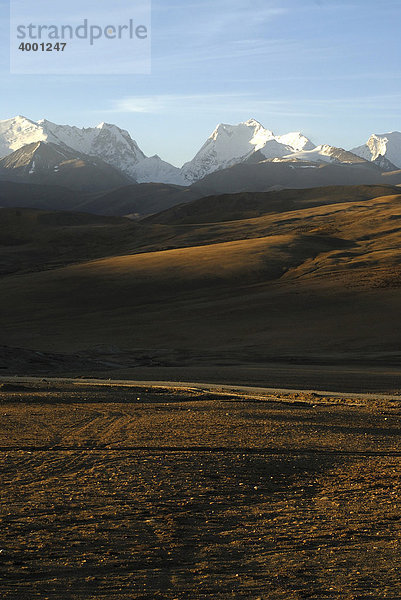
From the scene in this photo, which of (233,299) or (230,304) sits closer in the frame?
(230,304)

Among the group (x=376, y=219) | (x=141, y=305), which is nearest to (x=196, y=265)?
(x=141, y=305)

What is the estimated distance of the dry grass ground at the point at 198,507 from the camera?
595 centimetres

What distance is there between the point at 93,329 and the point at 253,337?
10358mm

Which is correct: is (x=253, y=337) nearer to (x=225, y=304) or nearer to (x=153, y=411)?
(x=225, y=304)

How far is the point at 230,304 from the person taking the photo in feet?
172

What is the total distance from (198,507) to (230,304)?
43992 mm

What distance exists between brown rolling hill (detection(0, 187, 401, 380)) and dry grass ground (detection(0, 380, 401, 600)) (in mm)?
14286

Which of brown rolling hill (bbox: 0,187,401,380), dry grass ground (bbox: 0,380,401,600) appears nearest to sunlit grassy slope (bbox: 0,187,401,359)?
brown rolling hill (bbox: 0,187,401,380)

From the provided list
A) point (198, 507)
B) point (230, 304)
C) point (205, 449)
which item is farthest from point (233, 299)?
point (198, 507)

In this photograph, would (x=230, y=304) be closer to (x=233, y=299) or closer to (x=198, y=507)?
(x=233, y=299)

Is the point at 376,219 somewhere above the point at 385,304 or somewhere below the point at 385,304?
above

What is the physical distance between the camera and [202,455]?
11.5 metres

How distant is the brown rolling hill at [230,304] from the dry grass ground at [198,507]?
1429cm

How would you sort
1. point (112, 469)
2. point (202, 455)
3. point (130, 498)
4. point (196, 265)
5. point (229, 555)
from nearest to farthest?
point (229, 555) < point (130, 498) < point (112, 469) < point (202, 455) < point (196, 265)
